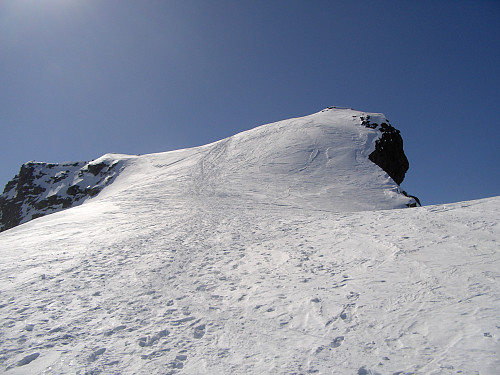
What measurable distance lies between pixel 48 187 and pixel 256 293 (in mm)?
79186

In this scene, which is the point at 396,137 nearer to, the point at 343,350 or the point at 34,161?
the point at 343,350

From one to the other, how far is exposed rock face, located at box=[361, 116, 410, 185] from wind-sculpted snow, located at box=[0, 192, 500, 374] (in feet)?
77.7

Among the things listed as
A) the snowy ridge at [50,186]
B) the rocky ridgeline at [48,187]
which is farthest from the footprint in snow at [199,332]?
the rocky ridgeline at [48,187]

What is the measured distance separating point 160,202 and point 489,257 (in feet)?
49.1

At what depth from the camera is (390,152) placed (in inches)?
1358

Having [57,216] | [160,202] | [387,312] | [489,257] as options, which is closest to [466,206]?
[489,257]

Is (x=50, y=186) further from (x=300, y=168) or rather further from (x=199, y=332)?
(x=199, y=332)

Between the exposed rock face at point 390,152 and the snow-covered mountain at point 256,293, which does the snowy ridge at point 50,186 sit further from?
the snow-covered mountain at point 256,293

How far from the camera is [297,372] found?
3.85 m

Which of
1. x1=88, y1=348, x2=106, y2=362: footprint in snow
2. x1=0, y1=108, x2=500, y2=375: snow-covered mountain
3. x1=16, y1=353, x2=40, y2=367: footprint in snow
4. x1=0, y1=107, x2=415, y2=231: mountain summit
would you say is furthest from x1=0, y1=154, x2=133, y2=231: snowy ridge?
x1=88, y1=348, x2=106, y2=362: footprint in snow

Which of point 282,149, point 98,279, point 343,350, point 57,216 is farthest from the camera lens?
point 282,149

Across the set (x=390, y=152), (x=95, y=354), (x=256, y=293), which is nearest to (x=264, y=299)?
(x=256, y=293)

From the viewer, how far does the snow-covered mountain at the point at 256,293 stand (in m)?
4.12

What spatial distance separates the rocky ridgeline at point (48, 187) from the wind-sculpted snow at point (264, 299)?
143 ft
